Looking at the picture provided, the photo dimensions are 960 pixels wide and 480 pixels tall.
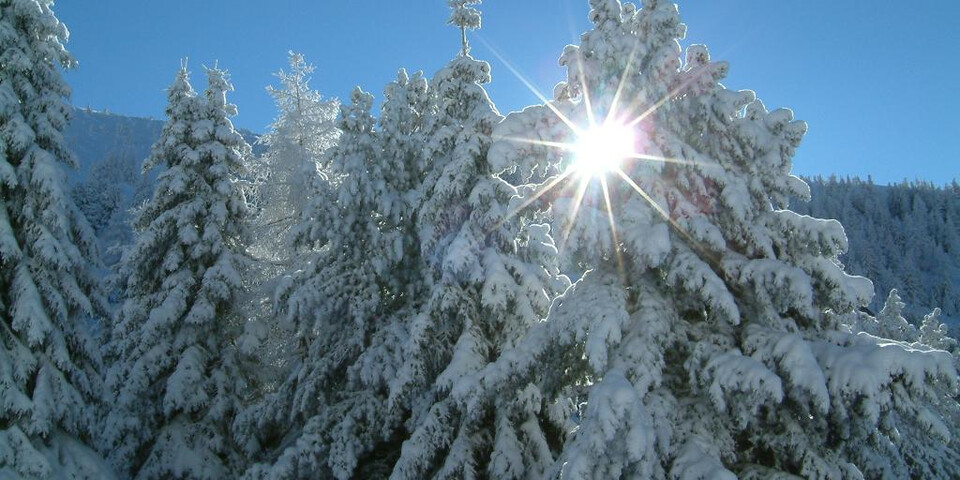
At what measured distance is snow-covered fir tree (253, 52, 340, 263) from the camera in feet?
71.3

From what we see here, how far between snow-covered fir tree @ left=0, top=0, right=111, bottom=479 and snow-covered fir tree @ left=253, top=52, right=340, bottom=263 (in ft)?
21.6

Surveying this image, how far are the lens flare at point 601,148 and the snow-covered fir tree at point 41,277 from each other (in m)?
12.0

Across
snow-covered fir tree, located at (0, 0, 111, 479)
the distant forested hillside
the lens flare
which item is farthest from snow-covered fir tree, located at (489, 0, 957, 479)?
the distant forested hillside

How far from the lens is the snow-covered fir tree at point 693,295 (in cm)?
720

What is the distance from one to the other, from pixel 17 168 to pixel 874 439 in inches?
679

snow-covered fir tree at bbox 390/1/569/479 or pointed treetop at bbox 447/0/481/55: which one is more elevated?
pointed treetop at bbox 447/0/481/55

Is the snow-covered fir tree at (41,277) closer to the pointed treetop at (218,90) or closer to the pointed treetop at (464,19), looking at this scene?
the pointed treetop at (218,90)

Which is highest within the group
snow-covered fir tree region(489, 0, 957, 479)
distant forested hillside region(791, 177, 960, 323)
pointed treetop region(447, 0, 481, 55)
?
distant forested hillside region(791, 177, 960, 323)

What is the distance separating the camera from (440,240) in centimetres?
1395

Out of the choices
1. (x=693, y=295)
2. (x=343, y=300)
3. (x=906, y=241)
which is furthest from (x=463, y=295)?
(x=906, y=241)

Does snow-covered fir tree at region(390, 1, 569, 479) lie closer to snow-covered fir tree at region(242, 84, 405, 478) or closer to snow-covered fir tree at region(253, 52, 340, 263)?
snow-covered fir tree at region(242, 84, 405, 478)

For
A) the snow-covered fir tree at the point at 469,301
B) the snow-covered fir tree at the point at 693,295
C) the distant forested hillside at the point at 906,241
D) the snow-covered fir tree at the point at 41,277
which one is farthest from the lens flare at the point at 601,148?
the distant forested hillside at the point at 906,241

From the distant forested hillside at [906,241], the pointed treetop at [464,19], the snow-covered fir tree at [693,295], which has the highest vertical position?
the distant forested hillside at [906,241]

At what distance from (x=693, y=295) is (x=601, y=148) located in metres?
2.46
